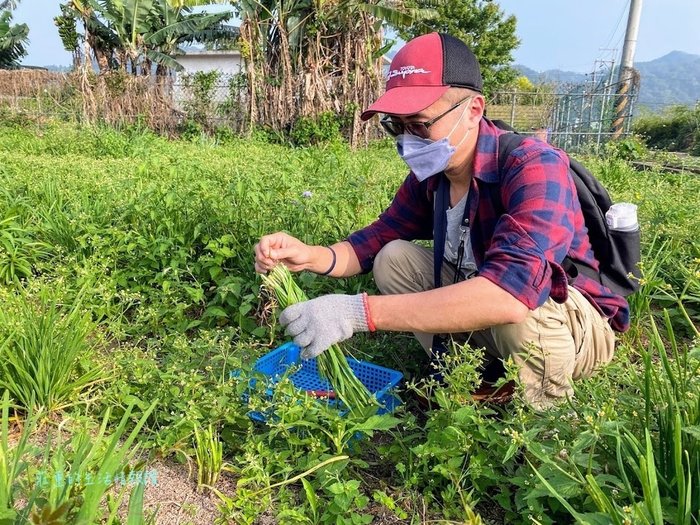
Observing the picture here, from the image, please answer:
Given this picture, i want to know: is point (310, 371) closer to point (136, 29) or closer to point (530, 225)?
point (530, 225)

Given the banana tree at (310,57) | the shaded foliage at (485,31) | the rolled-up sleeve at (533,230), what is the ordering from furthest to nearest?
the shaded foliage at (485,31)
the banana tree at (310,57)
the rolled-up sleeve at (533,230)

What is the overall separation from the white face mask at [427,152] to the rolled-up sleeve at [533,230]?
0.69 feet

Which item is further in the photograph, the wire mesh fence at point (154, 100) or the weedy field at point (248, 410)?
the wire mesh fence at point (154, 100)

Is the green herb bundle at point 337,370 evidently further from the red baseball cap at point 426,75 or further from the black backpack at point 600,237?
the black backpack at point 600,237

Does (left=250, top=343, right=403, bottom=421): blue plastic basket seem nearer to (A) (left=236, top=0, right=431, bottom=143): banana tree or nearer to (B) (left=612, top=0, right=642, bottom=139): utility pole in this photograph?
(A) (left=236, top=0, right=431, bottom=143): banana tree

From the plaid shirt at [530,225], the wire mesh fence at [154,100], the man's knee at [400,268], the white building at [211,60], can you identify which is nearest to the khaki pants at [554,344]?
the plaid shirt at [530,225]

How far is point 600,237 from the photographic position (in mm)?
1841

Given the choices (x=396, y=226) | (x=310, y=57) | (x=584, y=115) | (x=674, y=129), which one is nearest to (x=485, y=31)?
(x=674, y=129)

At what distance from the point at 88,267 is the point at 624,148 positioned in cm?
808

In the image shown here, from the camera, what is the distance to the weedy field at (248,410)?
117 centimetres

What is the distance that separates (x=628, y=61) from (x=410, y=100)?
10.6 meters

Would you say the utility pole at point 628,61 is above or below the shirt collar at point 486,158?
above

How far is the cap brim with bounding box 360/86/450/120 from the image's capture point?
1.69m

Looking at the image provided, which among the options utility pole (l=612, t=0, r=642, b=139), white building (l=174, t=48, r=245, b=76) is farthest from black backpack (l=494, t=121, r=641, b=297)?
white building (l=174, t=48, r=245, b=76)
